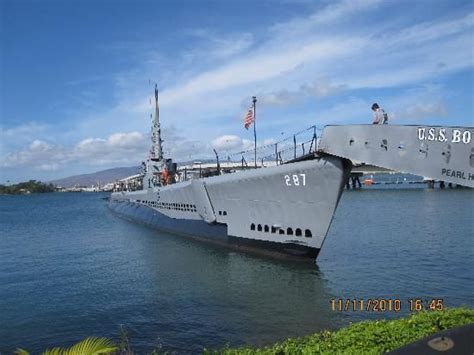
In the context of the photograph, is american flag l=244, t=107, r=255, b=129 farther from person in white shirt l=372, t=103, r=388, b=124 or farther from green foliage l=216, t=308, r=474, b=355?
green foliage l=216, t=308, r=474, b=355

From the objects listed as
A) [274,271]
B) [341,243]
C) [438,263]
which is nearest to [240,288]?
[274,271]

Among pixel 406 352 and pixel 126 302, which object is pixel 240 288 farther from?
pixel 406 352

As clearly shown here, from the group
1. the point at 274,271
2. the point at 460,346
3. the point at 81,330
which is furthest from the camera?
the point at 274,271

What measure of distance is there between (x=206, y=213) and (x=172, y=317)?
1371 centimetres

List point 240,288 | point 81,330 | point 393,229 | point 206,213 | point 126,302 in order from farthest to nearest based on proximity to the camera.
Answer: point 393,229 < point 206,213 < point 240,288 < point 126,302 < point 81,330

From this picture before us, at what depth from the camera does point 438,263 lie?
20.9 meters

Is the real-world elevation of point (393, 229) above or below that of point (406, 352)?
below

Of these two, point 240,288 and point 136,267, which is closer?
point 240,288

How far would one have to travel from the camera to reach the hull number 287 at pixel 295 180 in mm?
20486

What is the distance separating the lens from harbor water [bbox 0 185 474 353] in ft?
43.3
